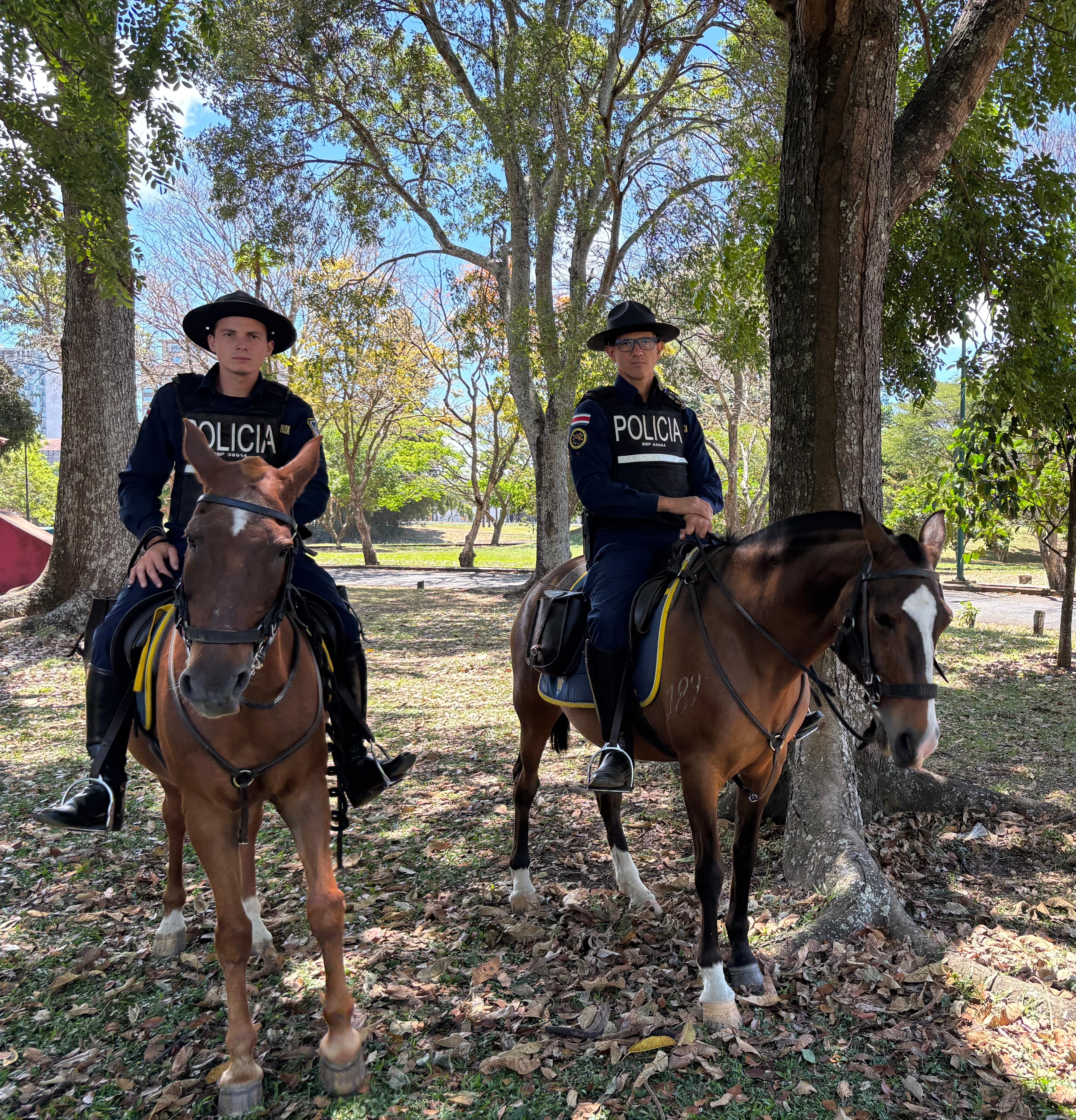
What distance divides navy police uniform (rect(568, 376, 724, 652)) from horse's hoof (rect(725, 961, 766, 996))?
5.73 ft

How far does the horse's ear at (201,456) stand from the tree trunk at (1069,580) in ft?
37.0

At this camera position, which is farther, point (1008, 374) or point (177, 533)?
point (1008, 374)

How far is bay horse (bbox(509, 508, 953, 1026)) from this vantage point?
118 inches

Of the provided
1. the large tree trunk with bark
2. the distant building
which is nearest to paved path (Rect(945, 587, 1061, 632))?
the large tree trunk with bark

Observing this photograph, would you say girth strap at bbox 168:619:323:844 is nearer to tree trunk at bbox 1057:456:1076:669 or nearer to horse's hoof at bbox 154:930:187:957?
horse's hoof at bbox 154:930:187:957

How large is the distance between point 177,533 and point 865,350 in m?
4.06

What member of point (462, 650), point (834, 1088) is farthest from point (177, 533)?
point (462, 650)

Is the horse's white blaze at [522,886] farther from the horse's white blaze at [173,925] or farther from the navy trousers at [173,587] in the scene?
the navy trousers at [173,587]

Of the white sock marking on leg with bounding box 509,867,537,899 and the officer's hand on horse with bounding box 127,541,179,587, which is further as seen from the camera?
the white sock marking on leg with bounding box 509,867,537,899

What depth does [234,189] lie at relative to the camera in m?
17.0

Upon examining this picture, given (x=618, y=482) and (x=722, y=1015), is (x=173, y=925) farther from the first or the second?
(x=618, y=482)

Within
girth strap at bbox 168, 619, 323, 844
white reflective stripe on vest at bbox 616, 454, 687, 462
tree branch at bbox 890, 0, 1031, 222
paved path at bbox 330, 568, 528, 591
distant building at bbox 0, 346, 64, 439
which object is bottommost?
paved path at bbox 330, 568, 528, 591

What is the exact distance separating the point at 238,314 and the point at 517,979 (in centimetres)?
350

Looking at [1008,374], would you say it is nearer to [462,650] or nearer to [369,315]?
[462,650]
